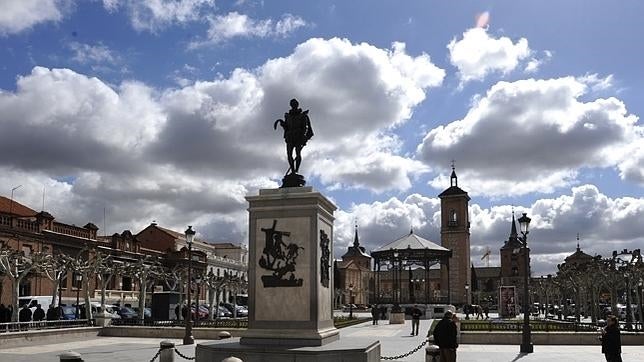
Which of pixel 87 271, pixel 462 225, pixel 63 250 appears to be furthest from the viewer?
pixel 462 225

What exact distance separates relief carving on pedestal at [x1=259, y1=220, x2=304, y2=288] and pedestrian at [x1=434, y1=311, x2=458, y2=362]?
11.9 ft

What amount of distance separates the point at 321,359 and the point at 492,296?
166076mm

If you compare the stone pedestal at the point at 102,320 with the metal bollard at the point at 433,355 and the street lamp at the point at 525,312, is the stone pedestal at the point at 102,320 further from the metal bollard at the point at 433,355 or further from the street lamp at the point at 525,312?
the metal bollard at the point at 433,355

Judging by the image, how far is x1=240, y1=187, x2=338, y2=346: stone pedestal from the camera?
14500mm

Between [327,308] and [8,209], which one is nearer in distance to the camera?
[327,308]

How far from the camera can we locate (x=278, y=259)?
587 inches

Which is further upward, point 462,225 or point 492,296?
point 462,225

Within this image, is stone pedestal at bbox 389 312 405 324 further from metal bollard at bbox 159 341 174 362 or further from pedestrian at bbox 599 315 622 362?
pedestrian at bbox 599 315 622 362

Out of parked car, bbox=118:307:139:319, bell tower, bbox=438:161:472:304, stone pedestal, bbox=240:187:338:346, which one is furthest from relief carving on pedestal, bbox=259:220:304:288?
bell tower, bbox=438:161:472:304

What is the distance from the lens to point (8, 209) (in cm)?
5541

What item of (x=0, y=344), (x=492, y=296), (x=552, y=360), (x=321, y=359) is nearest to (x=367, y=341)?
(x=321, y=359)

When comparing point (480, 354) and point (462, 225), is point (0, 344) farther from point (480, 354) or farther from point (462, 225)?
point (462, 225)

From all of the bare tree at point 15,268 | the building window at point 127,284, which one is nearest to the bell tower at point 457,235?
the building window at point 127,284

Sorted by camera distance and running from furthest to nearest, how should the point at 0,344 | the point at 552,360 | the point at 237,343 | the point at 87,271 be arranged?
1. the point at 87,271
2. the point at 0,344
3. the point at 552,360
4. the point at 237,343
